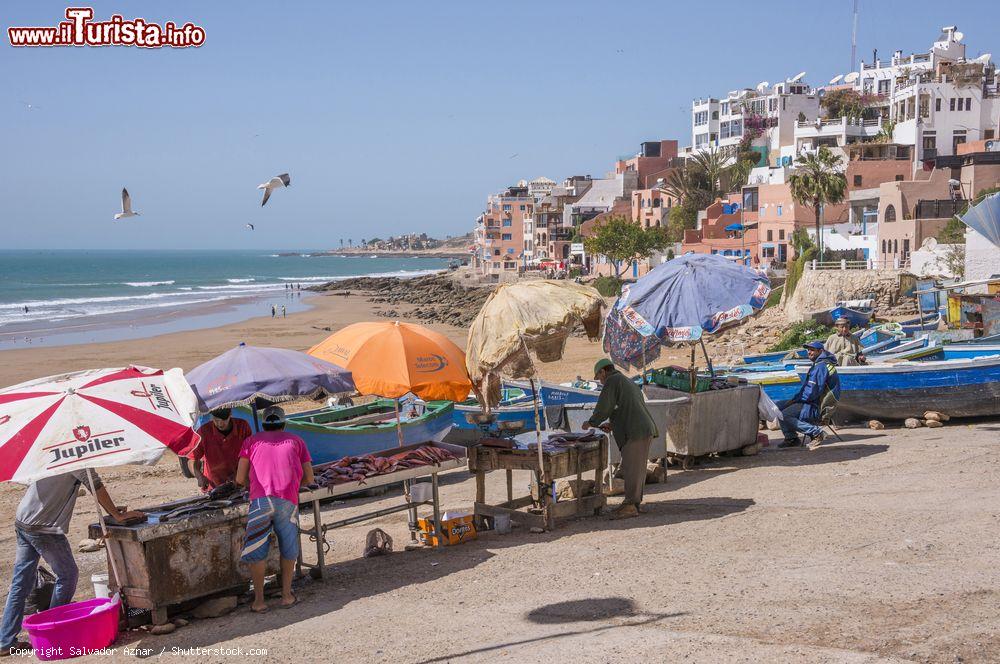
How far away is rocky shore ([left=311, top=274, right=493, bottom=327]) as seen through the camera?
64875mm

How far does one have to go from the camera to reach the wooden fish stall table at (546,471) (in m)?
9.53

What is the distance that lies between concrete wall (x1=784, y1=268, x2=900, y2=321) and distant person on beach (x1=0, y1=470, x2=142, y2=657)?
3212 cm

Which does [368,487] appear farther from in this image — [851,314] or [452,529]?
[851,314]

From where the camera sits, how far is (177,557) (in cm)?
745

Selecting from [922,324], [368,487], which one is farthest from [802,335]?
[368,487]

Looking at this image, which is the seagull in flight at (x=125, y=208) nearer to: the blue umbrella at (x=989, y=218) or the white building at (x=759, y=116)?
the blue umbrella at (x=989, y=218)

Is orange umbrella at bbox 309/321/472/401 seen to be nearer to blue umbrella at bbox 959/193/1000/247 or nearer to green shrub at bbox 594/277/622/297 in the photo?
blue umbrella at bbox 959/193/1000/247

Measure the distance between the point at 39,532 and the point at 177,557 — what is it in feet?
3.55

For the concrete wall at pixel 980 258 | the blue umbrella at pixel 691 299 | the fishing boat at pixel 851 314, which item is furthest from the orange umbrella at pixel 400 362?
the concrete wall at pixel 980 258

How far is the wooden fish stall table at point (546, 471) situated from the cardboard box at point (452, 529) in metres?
0.38

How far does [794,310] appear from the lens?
40.7 m

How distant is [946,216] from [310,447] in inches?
1529

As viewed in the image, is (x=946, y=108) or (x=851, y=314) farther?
(x=946, y=108)

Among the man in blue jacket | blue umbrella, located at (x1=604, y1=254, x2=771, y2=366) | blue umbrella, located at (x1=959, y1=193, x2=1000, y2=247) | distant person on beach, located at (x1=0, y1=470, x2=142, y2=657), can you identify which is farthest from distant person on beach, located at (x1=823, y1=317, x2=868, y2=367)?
distant person on beach, located at (x1=0, y1=470, x2=142, y2=657)
